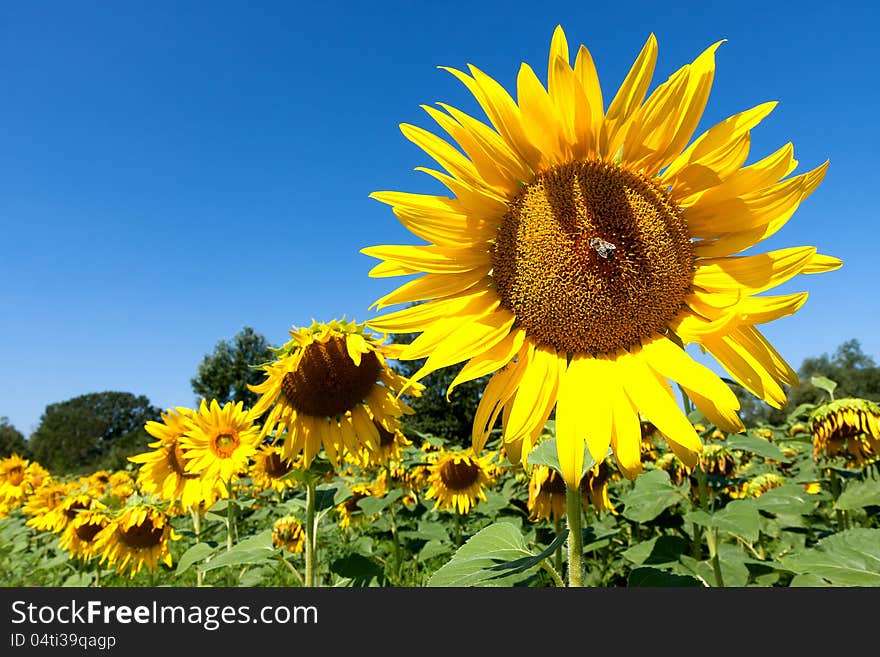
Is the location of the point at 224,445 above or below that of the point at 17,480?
below

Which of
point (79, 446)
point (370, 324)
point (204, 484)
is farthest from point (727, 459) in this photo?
point (79, 446)

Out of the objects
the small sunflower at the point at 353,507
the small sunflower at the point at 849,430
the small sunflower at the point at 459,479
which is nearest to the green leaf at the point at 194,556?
the small sunflower at the point at 459,479

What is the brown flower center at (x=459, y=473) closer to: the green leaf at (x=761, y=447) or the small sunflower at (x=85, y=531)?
the green leaf at (x=761, y=447)

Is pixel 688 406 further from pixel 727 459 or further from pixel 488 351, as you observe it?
pixel 488 351

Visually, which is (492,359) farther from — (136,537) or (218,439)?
(136,537)

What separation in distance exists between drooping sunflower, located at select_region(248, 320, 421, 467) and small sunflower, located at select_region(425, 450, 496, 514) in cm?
220

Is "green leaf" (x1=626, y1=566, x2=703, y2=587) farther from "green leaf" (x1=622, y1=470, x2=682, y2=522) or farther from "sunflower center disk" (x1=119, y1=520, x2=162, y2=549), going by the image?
"sunflower center disk" (x1=119, y1=520, x2=162, y2=549)

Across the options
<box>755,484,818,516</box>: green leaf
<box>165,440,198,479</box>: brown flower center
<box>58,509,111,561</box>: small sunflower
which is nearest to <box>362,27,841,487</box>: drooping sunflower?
<box>755,484,818,516</box>: green leaf

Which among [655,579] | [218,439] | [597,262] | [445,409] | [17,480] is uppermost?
[445,409]

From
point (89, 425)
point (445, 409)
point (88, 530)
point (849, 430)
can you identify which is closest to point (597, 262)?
point (849, 430)

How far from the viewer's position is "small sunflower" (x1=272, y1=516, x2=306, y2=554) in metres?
5.49

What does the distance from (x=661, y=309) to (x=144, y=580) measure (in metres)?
7.53

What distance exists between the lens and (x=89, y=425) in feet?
189

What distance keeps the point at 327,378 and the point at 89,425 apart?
6653 centimetres
